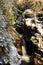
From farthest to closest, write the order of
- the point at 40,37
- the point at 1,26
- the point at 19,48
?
the point at 40,37
the point at 19,48
the point at 1,26

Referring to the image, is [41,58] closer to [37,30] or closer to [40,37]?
[40,37]

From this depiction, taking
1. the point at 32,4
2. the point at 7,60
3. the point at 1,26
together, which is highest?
the point at 1,26

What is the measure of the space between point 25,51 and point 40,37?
1.13 meters

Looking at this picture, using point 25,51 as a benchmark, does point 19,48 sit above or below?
above

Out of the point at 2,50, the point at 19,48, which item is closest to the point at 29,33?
the point at 19,48

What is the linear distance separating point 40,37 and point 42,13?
6012mm

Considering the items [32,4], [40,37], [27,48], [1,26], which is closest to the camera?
[1,26]

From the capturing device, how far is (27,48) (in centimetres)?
1168

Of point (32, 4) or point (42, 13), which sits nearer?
point (42, 13)

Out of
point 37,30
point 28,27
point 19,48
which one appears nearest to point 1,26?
point 19,48

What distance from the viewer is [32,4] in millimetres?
20172

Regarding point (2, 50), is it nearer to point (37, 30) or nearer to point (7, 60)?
point (7, 60)

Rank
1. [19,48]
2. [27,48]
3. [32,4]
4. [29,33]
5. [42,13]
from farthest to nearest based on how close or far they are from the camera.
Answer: [32,4]
[42,13]
[29,33]
[27,48]
[19,48]

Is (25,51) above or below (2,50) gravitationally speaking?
below
